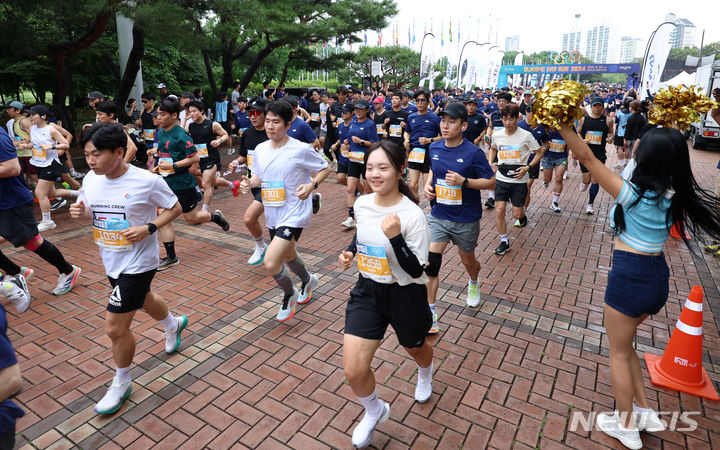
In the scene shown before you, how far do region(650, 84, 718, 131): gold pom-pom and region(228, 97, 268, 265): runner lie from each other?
4091 mm

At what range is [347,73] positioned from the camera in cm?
4547

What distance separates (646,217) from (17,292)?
18.7 feet

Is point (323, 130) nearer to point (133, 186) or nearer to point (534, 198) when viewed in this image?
point (534, 198)

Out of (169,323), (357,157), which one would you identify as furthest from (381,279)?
(357,157)

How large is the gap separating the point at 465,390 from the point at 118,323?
2.66 metres

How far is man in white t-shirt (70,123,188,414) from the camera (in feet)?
10.3

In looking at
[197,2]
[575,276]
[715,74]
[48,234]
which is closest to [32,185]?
[48,234]

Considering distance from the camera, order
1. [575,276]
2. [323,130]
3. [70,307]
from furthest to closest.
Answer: [323,130] < [575,276] < [70,307]

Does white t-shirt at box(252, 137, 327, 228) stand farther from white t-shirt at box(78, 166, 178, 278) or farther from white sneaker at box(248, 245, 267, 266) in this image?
white sneaker at box(248, 245, 267, 266)

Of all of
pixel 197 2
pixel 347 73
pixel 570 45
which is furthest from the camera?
pixel 570 45

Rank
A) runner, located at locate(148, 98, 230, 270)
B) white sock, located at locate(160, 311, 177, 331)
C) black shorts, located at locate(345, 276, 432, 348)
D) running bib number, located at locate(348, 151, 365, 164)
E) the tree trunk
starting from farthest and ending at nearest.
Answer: the tree trunk
running bib number, located at locate(348, 151, 365, 164)
runner, located at locate(148, 98, 230, 270)
white sock, located at locate(160, 311, 177, 331)
black shorts, located at locate(345, 276, 432, 348)

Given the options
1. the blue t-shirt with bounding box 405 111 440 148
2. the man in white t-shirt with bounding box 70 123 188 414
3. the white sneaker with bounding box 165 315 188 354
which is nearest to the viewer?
the man in white t-shirt with bounding box 70 123 188 414

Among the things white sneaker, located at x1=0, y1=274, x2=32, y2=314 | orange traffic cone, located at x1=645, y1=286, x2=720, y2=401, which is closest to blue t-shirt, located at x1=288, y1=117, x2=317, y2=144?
white sneaker, located at x1=0, y1=274, x2=32, y2=314

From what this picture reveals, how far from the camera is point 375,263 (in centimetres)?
270
